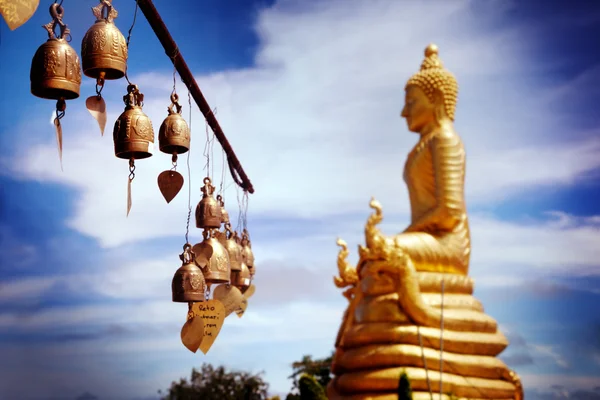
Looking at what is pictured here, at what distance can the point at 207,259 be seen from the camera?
4320 millimetres

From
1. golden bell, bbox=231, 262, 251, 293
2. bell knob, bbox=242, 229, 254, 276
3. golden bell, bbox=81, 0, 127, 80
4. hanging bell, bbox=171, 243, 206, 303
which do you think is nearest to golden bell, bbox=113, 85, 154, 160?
golden bell, bbox=81, 0, 127, 80

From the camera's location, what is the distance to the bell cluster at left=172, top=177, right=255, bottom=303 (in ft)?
12.9

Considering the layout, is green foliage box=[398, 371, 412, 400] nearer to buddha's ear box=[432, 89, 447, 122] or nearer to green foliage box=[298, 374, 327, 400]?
green foliage box=[298, 374, 327, 400]

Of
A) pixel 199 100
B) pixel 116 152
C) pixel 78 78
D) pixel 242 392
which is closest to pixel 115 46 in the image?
pixel 78 78

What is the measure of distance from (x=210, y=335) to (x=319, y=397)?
17.2 ft

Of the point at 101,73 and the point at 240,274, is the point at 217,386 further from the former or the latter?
the point at 101,73

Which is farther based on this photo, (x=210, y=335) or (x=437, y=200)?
(x=437, y=200)

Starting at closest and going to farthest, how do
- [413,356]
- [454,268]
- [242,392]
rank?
[413,356], [454,268], [242,392]

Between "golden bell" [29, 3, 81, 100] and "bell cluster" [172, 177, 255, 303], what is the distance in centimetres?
147

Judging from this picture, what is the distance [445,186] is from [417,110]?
4.43ft

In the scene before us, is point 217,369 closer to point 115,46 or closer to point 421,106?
point 421,106

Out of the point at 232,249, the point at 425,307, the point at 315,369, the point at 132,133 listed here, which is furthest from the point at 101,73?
the point at 315,369

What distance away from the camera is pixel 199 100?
479 centimetres

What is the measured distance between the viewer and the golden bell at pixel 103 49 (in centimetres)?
301
